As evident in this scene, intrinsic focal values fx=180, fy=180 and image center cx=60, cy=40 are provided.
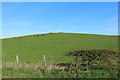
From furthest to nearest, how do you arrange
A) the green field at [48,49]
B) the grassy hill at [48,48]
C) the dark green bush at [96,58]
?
the grassy hill at [48,48]
the green field at [48,49]
the dark green bush at [96,58]

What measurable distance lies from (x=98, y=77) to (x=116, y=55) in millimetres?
3594

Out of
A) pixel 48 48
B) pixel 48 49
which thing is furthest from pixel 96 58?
pixel 48 48

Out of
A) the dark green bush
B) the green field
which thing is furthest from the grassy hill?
the dark green bush

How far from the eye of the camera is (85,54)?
37.3ft

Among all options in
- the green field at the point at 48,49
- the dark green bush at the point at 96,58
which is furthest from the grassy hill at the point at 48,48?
the dark green bush at the point at 96,58

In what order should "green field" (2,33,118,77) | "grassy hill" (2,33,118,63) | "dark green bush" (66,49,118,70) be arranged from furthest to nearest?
"grassy hill" (2,33,118,63) < "green field" (2,33,118,77) < "dark green bush" (66,49,118,70)

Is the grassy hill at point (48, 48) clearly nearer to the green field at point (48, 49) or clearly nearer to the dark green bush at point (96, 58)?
the green field at point (48, 49)

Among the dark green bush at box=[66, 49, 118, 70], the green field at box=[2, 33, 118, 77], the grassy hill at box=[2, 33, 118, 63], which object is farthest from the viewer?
the grassy hill at box=[2, 33, 118, 63]

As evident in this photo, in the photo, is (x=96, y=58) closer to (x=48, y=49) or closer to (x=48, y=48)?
(x=48, y=49)

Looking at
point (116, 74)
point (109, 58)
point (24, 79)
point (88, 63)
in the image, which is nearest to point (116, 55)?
point (109, 58)

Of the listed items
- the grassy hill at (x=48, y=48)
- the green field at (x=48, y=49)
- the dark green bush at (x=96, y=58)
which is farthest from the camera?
the grassy hill at (x=48, y=48)

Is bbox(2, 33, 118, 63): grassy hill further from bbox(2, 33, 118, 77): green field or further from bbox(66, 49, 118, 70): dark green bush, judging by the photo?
bbox(66, 49, 118, 70): dark green bush

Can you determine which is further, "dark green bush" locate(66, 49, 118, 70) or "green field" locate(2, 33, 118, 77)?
"green field" locate(2, 33, 118, 77)

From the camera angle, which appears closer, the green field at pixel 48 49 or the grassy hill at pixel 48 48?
the green field at pixel 48 49
